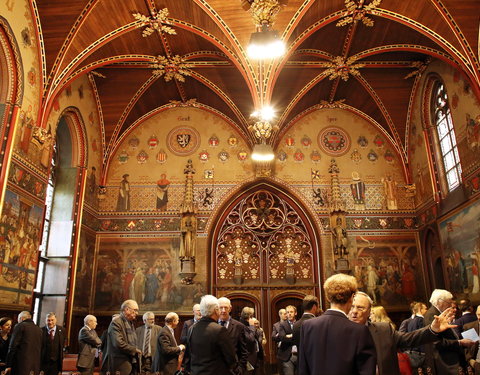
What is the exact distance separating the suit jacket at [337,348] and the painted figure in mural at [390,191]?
40.4 ft

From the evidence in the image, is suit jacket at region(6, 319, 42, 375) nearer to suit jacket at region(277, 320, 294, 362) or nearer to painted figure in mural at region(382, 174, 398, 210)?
suit jacket at region(277, 320, 294, 362)

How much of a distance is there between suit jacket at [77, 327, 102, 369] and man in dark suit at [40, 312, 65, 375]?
1.26 ft

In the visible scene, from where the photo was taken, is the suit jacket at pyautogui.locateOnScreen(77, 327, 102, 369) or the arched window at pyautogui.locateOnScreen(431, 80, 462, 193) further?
the arched window at pyautogui.locateOnScreen(431, 80, 462, 193)

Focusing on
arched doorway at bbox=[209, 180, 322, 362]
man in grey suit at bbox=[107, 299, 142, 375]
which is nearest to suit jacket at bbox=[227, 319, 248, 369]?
man in grey suit at bbox=[107, 299, 142, 375]

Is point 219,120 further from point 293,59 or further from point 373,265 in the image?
point 373,265

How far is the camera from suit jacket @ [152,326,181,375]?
19.6ft

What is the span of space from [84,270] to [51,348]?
5493 mm

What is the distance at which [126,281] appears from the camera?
13.5m

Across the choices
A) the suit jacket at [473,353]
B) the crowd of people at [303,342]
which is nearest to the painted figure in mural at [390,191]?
the crowd of people at [303,342]

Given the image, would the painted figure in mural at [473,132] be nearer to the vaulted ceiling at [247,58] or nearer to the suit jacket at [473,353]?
the vaulted ceiling at [247,58]

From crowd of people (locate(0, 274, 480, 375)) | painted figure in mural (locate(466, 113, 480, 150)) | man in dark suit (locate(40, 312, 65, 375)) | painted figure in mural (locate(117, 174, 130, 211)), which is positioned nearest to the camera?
crowd of people (locate(0, 274, 480, 375))

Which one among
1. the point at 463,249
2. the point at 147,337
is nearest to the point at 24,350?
the point at 147,337

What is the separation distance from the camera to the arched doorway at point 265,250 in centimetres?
1389

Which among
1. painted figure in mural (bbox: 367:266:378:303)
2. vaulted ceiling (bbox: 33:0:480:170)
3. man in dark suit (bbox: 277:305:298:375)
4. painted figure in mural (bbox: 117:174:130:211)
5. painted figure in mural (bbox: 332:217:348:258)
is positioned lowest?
man in dark suit (bbox: 277:305:298:375)
